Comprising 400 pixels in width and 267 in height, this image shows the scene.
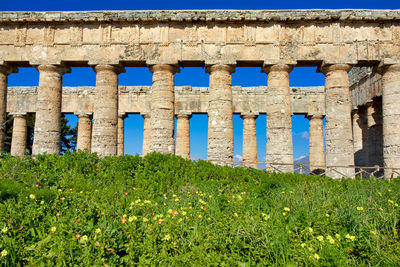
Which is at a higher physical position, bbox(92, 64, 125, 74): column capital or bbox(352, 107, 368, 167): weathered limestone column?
bbox(92, 64, 125, 74): column capital

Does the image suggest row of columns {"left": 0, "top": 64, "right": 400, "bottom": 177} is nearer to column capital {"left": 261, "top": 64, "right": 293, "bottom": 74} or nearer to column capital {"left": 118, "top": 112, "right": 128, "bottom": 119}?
column capital {"left": 261, "top": 64, "right": 293, "bottom": 74}

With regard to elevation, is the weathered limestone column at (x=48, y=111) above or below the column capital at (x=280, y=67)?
below

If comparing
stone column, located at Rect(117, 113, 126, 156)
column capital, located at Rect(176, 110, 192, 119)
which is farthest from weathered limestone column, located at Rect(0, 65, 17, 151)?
column capital, located at Rect(176, 110, 192, 119)

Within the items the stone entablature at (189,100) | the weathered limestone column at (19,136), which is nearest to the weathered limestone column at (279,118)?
the stone entablature at (189,100)

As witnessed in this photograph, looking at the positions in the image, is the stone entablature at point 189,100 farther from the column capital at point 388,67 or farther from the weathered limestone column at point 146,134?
the column capital at point 388,67

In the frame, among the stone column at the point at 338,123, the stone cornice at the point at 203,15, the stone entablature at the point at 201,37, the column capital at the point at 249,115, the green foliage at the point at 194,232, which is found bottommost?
the green foliage at the point at 194,232

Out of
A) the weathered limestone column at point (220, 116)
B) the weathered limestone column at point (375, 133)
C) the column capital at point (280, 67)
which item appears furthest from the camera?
the weathered limestone column at point (375, 133)

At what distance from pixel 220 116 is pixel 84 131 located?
1338 cm

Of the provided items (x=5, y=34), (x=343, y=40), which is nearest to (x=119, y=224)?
(x=343, y=40)

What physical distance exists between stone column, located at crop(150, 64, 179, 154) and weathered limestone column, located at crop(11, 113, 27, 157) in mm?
14426

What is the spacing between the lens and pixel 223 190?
27.7 ft

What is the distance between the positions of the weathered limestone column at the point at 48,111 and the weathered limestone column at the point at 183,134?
9355 millimetres

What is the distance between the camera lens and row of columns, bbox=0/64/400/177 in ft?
45.5

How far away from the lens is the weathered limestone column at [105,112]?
1419 centimetres
